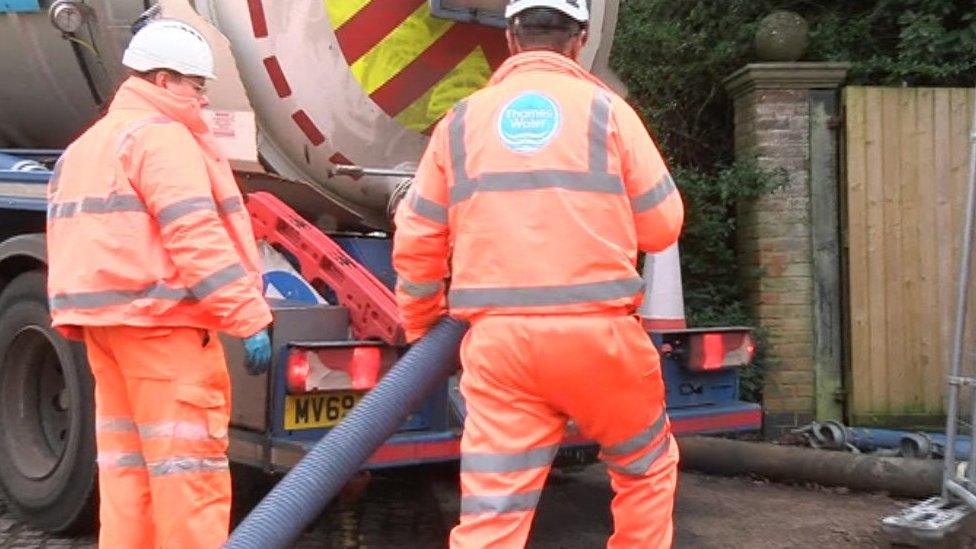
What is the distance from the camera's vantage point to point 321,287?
420cm

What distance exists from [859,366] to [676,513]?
1804 mm

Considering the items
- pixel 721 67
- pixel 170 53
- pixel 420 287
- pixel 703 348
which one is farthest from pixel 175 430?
pixel 721 67

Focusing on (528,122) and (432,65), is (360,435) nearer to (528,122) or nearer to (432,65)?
(528,122)

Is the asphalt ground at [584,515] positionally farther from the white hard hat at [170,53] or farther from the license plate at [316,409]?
the white hard hat at [170,53]

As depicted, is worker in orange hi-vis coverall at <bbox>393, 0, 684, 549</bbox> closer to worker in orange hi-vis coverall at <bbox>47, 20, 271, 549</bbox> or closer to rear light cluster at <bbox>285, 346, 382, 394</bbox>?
worker in orange hi-vis coverall at <bbox>47, 20, 271, 549</bbox>

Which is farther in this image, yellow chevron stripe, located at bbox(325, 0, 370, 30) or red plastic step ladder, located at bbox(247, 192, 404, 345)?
yellow chevron stripe, located at bbox(325, 0, 370, 30)

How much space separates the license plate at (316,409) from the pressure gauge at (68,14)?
179cm

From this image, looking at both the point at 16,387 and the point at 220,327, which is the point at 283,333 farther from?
the point at 16,387

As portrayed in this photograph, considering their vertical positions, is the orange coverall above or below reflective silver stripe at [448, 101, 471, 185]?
below

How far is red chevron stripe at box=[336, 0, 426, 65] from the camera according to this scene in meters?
4.51

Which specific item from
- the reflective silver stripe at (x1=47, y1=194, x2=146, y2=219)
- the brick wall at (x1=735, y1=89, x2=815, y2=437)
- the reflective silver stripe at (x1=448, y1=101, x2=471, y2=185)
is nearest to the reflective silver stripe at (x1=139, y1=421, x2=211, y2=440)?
the reflective silver stripe at (x1=47, y1=194, x2=146, y2=219)

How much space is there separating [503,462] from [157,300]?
1.07 meters

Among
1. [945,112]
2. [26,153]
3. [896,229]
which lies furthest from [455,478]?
[945,112]

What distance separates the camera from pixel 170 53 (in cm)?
340
